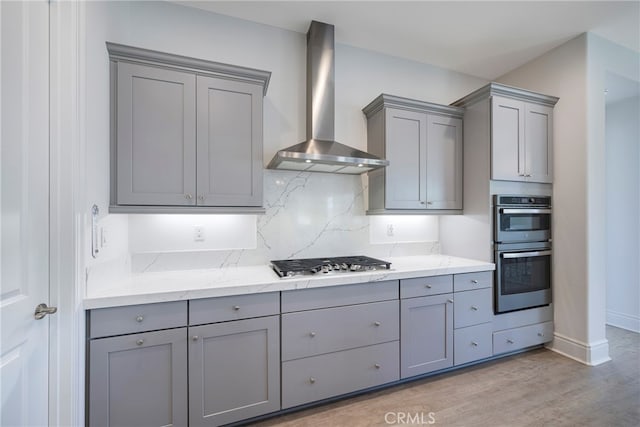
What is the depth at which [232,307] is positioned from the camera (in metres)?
1.71

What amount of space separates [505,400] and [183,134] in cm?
296

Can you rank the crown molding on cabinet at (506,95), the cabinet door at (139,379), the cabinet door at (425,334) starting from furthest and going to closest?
the crown molding on cabinet at (506,95), the cabinet door at (425,334), the cabinet door at (139,379)

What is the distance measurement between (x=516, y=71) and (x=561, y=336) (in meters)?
2.87

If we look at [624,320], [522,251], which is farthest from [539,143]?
[624,320]

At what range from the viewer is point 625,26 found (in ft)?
8.14

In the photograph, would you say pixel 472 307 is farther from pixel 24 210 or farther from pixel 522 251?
pixel 24 210

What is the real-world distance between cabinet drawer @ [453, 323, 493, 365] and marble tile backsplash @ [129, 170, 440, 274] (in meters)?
0.88

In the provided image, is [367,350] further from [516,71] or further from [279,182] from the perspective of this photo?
[516,71]

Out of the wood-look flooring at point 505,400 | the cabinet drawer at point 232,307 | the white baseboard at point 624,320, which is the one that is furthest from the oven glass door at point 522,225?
the cabinet drawer at point 232,307

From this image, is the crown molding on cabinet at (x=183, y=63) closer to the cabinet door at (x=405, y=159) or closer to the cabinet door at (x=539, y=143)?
the cabinet door at (x=405, y=159)

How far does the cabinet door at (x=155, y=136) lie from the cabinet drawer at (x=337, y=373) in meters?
1.38

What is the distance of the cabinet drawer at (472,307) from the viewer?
7.69 ft

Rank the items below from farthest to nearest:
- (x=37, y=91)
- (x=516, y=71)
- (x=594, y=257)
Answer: (x=516, y=71) → (x=594, y=257) → (x=37, y=91)

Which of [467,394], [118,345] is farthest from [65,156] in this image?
[467,394]
